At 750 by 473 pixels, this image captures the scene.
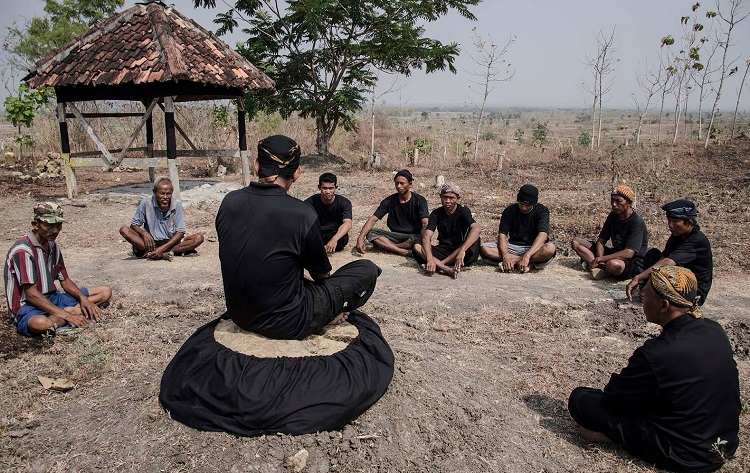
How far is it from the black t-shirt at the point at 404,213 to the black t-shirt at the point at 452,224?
0.42 meters

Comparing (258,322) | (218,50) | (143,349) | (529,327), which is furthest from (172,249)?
(218,50)

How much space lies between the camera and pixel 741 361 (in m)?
4.16

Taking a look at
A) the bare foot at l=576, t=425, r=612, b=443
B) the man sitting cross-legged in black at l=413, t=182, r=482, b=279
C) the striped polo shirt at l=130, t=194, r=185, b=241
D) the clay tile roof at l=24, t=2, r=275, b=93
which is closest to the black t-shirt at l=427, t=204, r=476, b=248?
the man sitting cross-legged in black at l=413, t=182, r=482, b=279

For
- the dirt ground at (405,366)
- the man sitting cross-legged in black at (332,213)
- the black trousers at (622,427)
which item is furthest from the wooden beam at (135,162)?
the black trousers at (622,427)

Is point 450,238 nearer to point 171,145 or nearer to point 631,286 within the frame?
point 631,286

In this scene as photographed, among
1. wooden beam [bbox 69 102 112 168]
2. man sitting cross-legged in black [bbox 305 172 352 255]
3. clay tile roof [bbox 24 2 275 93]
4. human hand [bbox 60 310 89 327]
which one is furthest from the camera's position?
wooden beam [bbox 69 102 112 168]

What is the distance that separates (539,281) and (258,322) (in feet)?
13.4

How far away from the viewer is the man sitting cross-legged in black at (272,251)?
115 inches

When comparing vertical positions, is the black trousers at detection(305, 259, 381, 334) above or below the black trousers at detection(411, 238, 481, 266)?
above

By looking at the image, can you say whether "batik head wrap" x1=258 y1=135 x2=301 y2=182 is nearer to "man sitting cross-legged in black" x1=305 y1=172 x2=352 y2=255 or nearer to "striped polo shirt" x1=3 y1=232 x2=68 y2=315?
"striped polo shirt" x1=3 y1=232 x2=68 y2=315

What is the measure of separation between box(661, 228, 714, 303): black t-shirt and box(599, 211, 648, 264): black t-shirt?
1144 mm

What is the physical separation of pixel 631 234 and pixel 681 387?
381 centimetres

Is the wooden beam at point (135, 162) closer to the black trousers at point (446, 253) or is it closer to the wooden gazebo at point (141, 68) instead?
the wooden gazebo at point (141, 68)

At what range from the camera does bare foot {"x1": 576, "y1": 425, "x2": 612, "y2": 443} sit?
2963 mm
